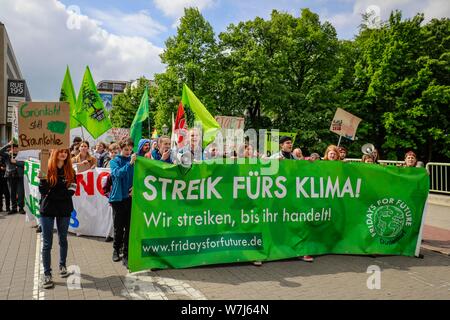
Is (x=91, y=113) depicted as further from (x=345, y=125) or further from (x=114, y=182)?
(x=345, y=125)

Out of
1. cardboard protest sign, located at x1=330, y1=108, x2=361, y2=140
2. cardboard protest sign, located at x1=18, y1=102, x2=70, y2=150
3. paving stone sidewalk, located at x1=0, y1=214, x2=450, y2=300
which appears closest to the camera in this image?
paving stone sidewalk, located at x1=0, y1=214, x2=450, y2=300

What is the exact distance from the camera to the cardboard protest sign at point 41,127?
4992 millimetres

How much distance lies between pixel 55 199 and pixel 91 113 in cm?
560

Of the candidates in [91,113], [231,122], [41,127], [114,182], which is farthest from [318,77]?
[41,127]

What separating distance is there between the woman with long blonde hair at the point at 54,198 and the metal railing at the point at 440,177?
11.7 m

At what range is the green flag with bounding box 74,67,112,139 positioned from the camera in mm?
9961

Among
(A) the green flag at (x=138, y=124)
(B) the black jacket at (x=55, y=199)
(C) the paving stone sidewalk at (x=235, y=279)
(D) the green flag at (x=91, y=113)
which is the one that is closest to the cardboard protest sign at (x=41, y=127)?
Answer: (B) the black jacket at (x=55, y=199)

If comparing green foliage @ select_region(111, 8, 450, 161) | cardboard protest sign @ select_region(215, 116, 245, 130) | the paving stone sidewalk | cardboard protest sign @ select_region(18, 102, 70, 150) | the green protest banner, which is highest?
green foliage @ select_region(111, 8, 450, 161)

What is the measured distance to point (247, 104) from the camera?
32938 mm

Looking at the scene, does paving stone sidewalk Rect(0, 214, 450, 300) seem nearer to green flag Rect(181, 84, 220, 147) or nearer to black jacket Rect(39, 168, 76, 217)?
black jacket Rect(39, 168, 76, 217)

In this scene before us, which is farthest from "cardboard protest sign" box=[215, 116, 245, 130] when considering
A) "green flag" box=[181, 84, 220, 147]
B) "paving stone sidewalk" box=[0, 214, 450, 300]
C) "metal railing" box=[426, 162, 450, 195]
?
"metal railing" box=[426, 162, 450, 195]

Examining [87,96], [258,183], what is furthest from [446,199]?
[87,96]

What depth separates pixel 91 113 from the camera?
10.1m

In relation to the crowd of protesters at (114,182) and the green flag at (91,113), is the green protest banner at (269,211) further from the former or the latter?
the green flag at (91,113)
